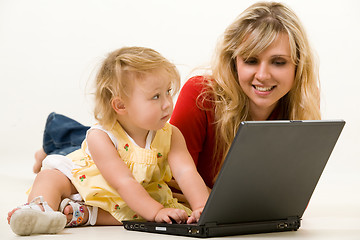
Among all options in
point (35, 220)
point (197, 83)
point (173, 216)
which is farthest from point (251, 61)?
point (35, 220)

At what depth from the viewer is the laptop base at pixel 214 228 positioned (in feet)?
5.45

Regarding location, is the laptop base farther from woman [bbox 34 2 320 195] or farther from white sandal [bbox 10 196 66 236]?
woman [bbox 34 2 320 195]

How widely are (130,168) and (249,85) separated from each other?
19.8 inches

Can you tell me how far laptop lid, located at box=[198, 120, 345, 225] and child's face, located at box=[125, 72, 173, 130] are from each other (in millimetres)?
387

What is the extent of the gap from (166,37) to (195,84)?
188 cm

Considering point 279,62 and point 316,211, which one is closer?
point 279,62

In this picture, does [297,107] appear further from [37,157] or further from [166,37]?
[166,37]

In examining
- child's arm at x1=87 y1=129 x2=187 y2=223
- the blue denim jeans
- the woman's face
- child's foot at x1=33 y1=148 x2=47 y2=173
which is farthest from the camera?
child's foot at x1=33 y1=148 x2=47 y2=173

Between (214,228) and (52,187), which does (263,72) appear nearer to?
(214,228)

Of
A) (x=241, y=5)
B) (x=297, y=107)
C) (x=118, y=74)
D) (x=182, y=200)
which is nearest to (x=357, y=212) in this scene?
(x=297, y=107)

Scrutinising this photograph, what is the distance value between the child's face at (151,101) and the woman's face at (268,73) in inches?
13.0

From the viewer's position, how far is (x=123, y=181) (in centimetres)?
186

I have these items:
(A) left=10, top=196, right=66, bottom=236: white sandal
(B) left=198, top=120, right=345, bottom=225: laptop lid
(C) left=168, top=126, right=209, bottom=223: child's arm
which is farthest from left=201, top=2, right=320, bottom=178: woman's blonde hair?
(A) left=10, top=196, right=66, bottom=236: white sandal

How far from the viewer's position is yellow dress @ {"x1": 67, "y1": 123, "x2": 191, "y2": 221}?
6.40 ft
